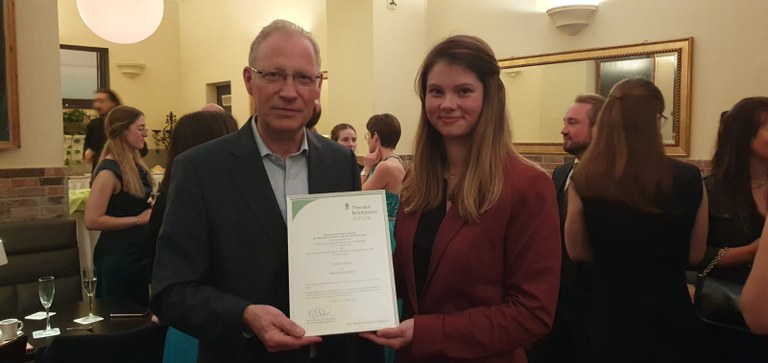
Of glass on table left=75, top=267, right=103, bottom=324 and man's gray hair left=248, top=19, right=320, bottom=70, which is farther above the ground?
man's gray hair left=248, top=19, right=320, bottom=70

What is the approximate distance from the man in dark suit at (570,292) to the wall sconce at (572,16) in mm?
1995

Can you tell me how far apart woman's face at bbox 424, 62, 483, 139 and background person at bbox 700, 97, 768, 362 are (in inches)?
52.9

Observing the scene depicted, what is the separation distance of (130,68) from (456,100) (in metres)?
9.33

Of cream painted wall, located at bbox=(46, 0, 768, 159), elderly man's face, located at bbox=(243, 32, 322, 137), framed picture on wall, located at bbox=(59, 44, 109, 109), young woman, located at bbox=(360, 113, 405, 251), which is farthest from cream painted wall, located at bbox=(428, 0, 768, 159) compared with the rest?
framed picture on wall, located at bbox=(59, 44, 109, 109)

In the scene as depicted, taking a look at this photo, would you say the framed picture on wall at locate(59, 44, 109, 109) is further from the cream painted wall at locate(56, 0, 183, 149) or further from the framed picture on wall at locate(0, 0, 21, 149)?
the framed picture on wall at locate(0, 0, 21, 149)

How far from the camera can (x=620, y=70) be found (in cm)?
491

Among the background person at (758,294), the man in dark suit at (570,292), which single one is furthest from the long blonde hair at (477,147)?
the man in dark suit at (570,292)

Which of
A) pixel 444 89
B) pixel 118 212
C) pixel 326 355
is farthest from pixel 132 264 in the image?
pixel 444 89

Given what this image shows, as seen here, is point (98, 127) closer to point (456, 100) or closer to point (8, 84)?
point (8, 84)

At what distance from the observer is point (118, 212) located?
3.67m

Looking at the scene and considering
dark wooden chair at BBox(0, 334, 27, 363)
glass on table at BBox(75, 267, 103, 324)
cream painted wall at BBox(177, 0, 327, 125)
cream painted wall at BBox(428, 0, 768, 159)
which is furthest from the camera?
cream painted wall at BBox(177, 0, 327, 125)

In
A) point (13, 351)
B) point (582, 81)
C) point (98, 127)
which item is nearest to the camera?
point (13, 351)
